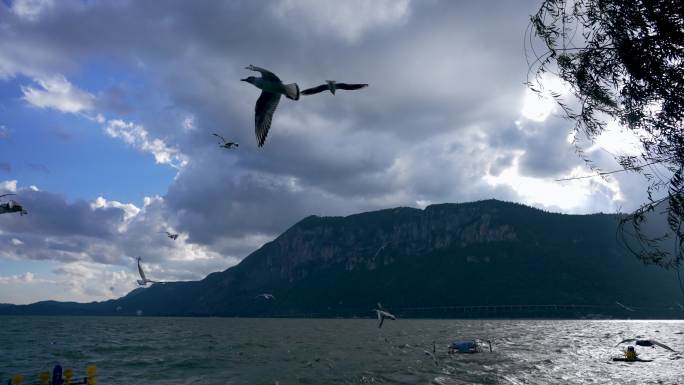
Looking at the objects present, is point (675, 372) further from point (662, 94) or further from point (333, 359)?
point (662, 94)

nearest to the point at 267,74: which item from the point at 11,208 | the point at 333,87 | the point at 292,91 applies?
the point at 292,91

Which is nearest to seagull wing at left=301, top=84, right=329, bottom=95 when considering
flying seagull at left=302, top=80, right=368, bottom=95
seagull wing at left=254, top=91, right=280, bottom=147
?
flying seagull at left=302, top=80, right=368, bottom=95

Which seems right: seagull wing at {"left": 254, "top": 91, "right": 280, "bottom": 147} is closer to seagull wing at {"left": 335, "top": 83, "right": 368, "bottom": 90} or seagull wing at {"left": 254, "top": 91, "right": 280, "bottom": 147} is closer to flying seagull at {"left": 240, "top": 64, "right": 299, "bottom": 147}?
flying seagull at {"left": 240, "top": 64, "right": 299, "bottom": 147}

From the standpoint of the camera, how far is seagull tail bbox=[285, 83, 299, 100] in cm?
1124

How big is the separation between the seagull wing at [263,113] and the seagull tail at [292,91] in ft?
4.15

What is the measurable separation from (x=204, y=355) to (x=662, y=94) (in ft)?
179

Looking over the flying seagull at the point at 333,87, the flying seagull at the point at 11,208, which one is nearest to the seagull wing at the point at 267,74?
the flying seagull at the point at 333,87

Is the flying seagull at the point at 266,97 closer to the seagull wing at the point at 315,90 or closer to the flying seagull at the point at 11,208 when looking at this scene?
the seagull wing at the point at 315,90

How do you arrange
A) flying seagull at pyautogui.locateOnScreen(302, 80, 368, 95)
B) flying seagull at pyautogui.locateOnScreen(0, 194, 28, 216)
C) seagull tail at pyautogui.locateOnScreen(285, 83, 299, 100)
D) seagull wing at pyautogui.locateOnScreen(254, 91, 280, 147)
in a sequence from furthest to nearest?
flying seagull at pyautogui.locateOnScreen(0, 194, 28, 216) → seagull wing at pyautogui.locateOnScreen(254, 91, 280, 147) → seagull tail at pyautogui.locateOnScreen(285, 83, 299, 100) → flying seagull at pyautogui.locateOnScreen(302, 80, 368, 95)

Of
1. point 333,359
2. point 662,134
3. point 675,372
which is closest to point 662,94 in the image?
point 662,134

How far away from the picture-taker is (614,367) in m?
43.1

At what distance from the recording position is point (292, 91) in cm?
1144

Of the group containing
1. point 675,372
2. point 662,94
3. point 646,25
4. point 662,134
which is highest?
point 646,25

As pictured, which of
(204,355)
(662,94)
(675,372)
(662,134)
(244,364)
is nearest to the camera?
(662,94)
